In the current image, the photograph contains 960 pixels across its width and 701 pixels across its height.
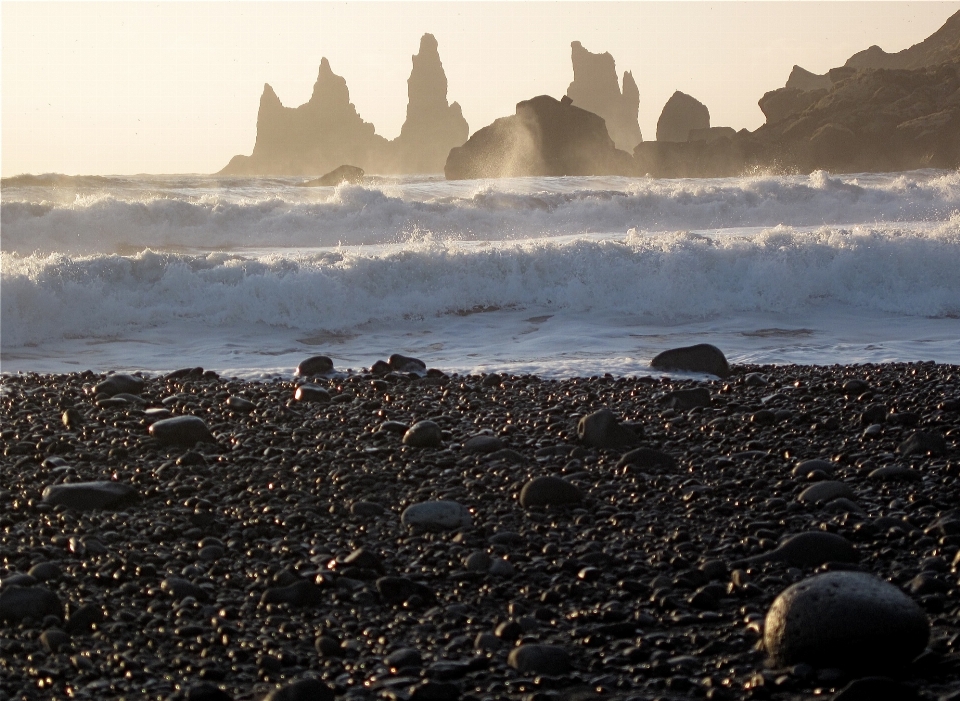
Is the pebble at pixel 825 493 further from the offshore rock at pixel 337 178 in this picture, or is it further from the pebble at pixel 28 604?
the offshore rock at pixel 337 178

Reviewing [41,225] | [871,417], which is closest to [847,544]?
[871,417]

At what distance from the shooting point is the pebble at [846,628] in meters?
2.39

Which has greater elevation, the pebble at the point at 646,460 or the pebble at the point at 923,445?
the pebble at the point at 923,445

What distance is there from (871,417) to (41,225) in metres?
16.3

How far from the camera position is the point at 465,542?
3.43 meters

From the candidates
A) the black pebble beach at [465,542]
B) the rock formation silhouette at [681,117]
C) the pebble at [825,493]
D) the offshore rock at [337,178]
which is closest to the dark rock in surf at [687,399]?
the black pebble beach at [465,542]

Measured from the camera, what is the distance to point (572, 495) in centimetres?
385

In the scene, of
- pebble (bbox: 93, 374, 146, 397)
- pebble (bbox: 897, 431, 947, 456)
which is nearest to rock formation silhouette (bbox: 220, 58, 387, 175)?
pebble (bbox: 93, 374, 146, 397)

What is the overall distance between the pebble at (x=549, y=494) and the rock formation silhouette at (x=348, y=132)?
9915 centimetres

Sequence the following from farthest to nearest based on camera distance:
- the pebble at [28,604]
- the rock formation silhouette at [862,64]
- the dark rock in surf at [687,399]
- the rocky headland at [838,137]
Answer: the rock formation silhouette at [862,64], the rocky headland at [838,137], the dark rock in surf at [687,399], the pebble at [28,604]

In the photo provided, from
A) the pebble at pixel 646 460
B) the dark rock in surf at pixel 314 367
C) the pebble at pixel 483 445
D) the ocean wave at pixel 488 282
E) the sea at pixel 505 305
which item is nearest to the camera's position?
the pebble at pixel 646 460

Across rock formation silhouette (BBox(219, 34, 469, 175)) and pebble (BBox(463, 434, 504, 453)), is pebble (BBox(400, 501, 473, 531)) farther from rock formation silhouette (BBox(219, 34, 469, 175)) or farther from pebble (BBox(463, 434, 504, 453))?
rock formation silhouette (BBox(219, 34, 469, 175))

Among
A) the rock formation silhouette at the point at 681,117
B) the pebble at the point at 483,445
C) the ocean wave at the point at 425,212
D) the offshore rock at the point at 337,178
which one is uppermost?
the rock formation silhouette at the point at 681,117

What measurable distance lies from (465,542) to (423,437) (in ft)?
4.57
